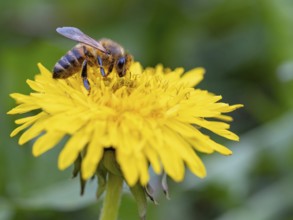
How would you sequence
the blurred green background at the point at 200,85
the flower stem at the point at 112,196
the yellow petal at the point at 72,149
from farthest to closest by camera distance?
the blurred green background at the point at 200,85, the flower stem at the point at 112,196, the yellow petal at the point at 72,149

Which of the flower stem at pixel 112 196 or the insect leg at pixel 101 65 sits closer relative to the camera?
the flower stem at pixel 112 196

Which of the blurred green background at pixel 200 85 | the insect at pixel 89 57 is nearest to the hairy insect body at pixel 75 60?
the insect at pixel 89 57

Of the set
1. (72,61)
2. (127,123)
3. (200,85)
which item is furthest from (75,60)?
(200,85)

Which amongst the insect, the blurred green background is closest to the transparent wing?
the insect

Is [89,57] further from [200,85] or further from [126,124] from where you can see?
[200,85]

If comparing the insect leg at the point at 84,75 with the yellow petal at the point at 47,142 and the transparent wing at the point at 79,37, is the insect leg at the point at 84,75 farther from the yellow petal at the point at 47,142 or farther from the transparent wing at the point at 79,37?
the yellow petal at the point at 47,142

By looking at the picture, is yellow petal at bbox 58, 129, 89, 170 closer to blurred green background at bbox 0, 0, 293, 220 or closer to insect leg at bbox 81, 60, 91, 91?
insect leg at bbox 81, 60, 91, 91
